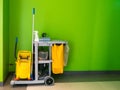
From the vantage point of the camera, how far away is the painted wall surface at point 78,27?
4.72m

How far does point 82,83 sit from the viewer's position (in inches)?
175

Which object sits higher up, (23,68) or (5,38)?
(5,38)

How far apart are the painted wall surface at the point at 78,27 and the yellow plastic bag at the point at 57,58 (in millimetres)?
610

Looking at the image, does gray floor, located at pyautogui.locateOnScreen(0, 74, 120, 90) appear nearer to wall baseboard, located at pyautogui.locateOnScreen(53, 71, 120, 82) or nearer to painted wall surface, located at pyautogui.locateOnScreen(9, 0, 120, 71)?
wall baseboard, located at pyautogui.locateOnScreen(53, 71, 120, 82)

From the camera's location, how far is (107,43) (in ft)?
16.8

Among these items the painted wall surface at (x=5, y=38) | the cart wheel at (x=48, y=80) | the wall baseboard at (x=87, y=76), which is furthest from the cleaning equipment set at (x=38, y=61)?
the wall baseboard at (x=87, y=76)

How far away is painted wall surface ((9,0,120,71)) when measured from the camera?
15.5 feet

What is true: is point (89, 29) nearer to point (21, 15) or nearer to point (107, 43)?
point (107, 43)

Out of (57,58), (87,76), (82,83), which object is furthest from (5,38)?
(87,76)

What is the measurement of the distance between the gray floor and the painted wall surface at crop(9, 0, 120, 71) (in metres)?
0.30

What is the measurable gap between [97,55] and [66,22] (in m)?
1.12

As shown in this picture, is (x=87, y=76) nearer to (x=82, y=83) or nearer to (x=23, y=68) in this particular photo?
(x=82, y=83)

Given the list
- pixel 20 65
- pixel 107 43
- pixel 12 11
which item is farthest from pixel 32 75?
pixel 107 43

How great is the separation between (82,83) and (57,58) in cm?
76
